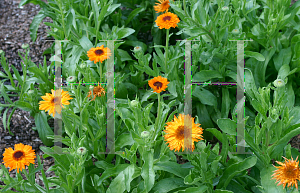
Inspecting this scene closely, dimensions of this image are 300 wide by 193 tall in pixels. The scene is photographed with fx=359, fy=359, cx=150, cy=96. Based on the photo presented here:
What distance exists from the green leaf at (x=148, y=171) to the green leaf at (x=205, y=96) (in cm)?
94

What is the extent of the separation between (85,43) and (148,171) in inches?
58.1

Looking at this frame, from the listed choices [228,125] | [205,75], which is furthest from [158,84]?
[205,75]

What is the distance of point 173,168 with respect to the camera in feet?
6.89

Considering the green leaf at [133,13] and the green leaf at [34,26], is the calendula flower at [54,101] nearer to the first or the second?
the green leaf at [133,13]

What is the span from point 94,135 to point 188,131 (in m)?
0.94

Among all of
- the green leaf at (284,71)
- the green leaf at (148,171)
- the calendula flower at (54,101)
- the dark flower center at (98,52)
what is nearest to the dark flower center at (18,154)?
the calendula flower at (54,101)

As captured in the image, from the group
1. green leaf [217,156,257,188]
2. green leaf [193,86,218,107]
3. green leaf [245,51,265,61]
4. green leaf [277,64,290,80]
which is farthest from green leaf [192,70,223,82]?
green leaf [217,156,257,188]

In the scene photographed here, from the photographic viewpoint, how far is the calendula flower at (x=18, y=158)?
1.90 metres

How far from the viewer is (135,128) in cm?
207

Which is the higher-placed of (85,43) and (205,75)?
(85,43)

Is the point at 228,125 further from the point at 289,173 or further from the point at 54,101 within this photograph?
the point at 54,101

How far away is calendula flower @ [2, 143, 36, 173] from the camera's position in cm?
190

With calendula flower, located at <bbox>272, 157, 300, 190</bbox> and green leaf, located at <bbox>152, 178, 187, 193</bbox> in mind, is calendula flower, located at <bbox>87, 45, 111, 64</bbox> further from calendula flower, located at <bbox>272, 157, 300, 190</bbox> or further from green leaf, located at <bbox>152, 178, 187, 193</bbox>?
calendula flower, located at <bbox>272, 157, 300, 190</bbox>

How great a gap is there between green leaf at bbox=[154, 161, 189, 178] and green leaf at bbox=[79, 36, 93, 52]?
51.3 inches
